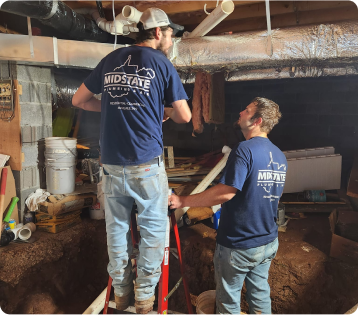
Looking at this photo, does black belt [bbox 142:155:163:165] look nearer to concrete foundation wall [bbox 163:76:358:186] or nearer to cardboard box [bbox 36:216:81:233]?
cardboard box [bbox 36:216:81:233]

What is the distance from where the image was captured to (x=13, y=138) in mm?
2910

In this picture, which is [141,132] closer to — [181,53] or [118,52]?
[118,52]

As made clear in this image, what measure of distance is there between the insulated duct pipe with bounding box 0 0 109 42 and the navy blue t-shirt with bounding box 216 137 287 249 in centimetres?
179

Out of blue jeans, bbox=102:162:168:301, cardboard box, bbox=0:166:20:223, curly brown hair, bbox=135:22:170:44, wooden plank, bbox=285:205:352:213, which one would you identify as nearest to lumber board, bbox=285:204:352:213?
wooden plank, bbox=285:205:352:213

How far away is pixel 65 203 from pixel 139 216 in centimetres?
185

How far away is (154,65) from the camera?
54.2 inches

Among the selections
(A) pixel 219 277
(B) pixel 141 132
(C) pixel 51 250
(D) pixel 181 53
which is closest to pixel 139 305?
(A) pixel 219 277

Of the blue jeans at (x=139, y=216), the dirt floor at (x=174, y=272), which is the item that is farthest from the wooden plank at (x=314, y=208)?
the blue jeans at (x=139, y=216)

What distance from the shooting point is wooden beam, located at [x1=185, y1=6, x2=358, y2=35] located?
262 centimetres

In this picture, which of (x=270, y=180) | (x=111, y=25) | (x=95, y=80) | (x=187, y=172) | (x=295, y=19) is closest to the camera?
(x=95, y=80)

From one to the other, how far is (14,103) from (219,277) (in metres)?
2.59

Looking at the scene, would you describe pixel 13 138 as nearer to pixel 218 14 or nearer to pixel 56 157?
pixel 56 157

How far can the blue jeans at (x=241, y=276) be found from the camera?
1.63 m

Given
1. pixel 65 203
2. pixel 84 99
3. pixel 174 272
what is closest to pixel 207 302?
pixel 174 272
